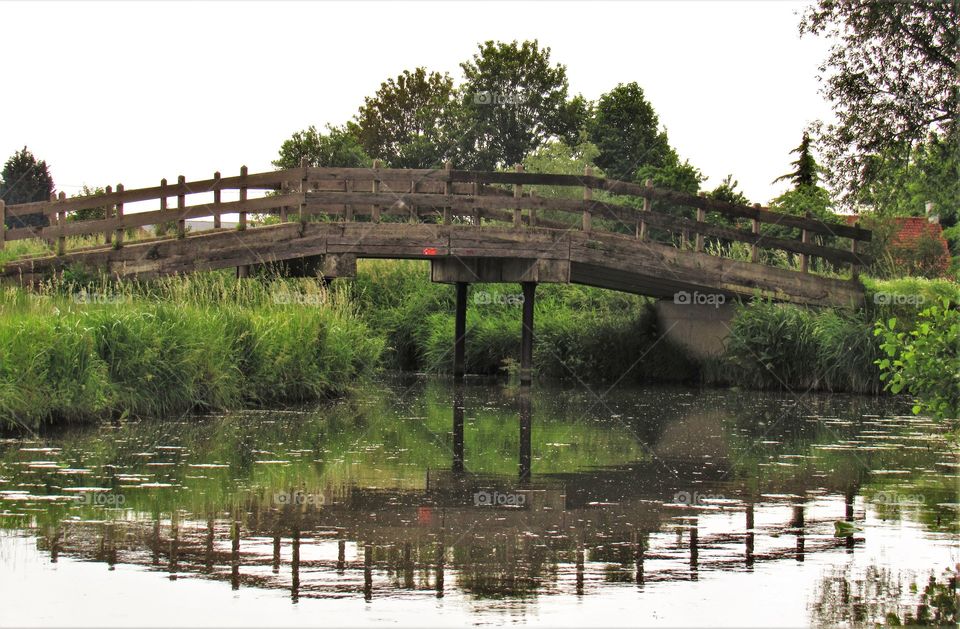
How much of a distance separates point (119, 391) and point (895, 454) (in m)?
8.72

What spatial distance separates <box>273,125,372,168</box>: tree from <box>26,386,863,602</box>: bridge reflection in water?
5351 centimetres

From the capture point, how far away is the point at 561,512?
9.25 meters

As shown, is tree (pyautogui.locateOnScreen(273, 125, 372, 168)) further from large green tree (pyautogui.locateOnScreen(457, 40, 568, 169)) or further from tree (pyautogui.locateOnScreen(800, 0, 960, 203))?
tree (pyautogui.locateOnScreen(800, 0, 960, 203))

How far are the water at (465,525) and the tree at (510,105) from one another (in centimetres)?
5133

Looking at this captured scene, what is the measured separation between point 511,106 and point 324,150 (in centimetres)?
1008

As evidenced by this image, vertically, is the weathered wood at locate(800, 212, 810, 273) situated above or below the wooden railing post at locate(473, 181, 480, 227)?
below

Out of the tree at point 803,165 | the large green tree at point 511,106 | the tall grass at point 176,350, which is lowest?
the tall grass at point 176,350

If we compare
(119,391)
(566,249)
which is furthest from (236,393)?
(566,249)

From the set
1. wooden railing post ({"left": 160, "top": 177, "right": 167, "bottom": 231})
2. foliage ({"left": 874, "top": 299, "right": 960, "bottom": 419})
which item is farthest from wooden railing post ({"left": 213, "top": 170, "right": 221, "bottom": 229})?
foliage ({"left": 874, "top": 299, "right": 960, "bottom": 419})

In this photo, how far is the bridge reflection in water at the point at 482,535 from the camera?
23.1ft

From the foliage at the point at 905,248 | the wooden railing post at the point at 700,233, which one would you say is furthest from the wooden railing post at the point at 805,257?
the foliage at the point at 905,248

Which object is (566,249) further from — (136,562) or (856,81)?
(136,562)

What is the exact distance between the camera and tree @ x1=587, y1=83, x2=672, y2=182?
2356 inches

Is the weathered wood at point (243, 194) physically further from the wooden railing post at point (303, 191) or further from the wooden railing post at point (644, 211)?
the wooden railing post at point (644, 211)
